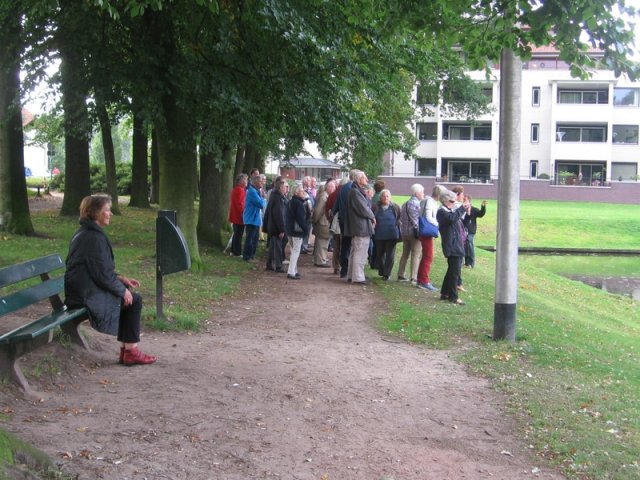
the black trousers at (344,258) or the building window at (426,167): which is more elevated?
the building window at (426,167)

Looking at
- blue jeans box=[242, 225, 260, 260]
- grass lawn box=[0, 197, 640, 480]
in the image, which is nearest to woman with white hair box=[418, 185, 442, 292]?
Result: grass lawn box=[0, 197, 640, 480]

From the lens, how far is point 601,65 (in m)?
7.68

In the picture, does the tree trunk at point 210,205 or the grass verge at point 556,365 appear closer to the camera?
the grass verge at point 556,365

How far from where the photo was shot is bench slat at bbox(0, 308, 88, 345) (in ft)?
18.4

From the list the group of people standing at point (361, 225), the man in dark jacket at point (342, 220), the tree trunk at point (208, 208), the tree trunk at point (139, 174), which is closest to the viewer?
the group of people standing at point (361, 225)

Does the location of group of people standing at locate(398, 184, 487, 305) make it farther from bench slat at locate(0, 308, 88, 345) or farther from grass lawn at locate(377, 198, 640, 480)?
bench slat at locate(0, 308, 88, 345)

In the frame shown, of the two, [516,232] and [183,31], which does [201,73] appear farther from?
[516,232]

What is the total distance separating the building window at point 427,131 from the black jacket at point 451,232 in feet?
179

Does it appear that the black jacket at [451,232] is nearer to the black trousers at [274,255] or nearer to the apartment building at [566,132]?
the black trousers at [274,255]

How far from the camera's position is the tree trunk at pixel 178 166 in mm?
13250

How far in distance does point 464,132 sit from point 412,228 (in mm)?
52997

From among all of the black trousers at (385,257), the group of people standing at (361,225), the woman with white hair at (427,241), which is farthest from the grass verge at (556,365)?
the group of people standing at (361,225)

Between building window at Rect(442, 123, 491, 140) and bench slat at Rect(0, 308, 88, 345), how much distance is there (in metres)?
60.3

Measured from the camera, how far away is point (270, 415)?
6.02m
